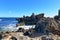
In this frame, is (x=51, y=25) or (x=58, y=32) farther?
(x=51, y=25)

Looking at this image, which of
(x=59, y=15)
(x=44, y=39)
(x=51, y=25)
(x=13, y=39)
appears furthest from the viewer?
(x=59, y=15)

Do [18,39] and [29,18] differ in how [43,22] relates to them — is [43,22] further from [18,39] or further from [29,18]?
[29,18]

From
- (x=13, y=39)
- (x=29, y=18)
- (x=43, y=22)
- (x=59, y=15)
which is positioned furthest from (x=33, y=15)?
(x=13, y=39)

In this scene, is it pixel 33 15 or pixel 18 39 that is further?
pixel 33 15

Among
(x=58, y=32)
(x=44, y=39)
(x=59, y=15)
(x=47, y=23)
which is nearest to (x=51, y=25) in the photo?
(x=47, y=23)

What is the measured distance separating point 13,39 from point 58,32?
8.78 m

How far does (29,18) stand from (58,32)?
3849 cm

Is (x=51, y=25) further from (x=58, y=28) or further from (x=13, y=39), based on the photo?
(x=13, y=39)

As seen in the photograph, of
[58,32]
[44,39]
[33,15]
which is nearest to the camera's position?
[44,39]

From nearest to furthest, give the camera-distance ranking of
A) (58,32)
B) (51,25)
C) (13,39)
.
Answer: (13,39) < (58,32) < (51,25)

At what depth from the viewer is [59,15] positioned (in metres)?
50.0

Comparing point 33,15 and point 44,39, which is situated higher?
point 33,15

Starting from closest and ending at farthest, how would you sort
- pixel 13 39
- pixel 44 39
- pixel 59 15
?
pixel 44 39
pixel 13 39
pixel 59 15

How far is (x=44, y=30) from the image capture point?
25438 mm
